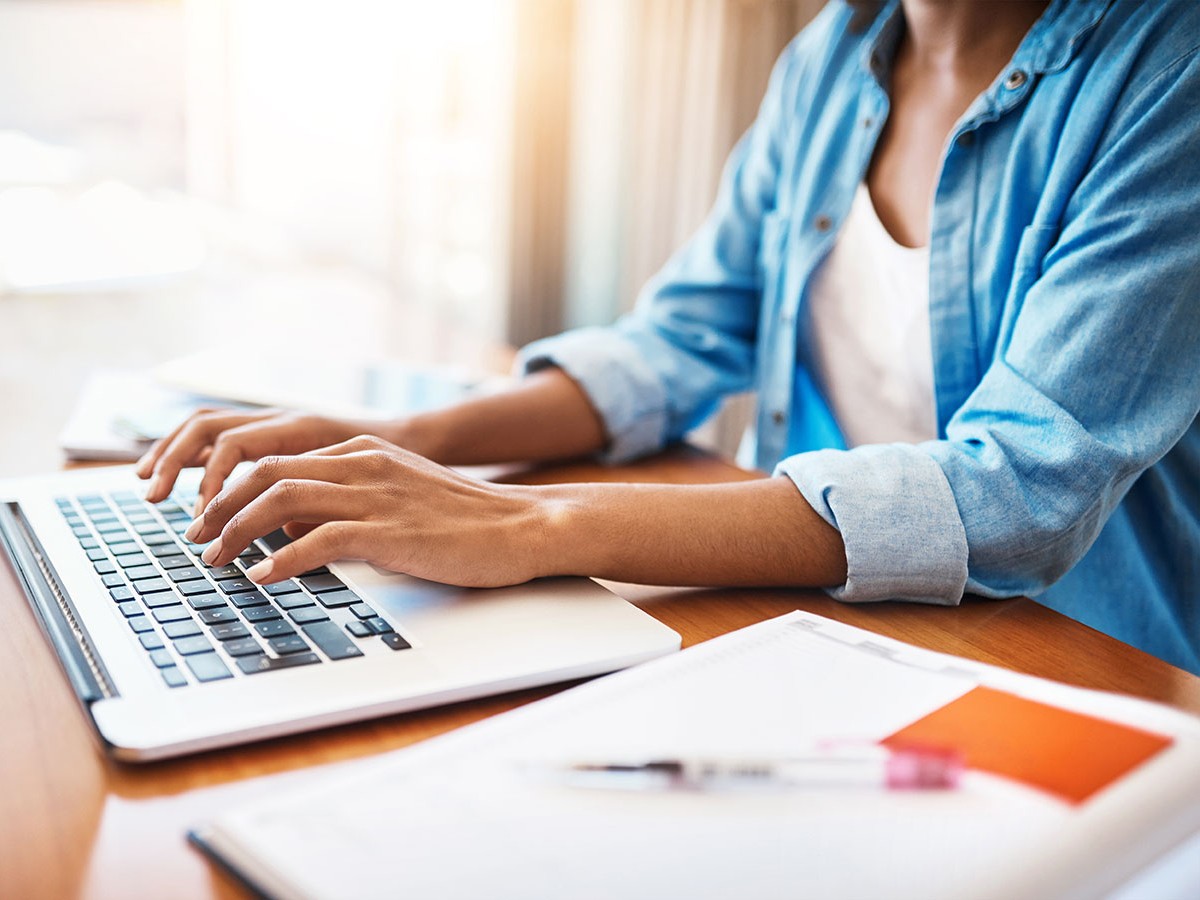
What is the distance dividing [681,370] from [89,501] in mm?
528

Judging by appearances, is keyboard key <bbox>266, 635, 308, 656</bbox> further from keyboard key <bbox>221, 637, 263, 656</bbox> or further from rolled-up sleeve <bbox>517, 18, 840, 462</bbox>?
rolled-up sleeve <bbox>517, 18, 840, 462</bbox>

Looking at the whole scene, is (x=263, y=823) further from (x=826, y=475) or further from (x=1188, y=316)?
(x=1188, y=316)

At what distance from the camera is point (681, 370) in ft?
3.43

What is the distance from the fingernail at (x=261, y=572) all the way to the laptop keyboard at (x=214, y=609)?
0.05ft

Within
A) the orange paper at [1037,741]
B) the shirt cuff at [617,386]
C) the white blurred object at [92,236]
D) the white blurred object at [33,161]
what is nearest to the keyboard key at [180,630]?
the orange paper at [1037,741]

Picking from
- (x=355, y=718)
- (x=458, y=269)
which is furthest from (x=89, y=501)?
(x=458, y=269)

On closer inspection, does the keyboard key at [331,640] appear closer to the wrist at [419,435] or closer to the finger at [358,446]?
the finger at [358,446]

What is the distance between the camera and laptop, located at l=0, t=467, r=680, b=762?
47cm

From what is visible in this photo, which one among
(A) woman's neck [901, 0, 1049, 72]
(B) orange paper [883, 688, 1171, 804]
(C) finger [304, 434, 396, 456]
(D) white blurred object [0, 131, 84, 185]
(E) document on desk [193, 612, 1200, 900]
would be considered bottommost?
(E) document on desk [193, 612, 1200, 900]

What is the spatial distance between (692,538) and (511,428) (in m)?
0.30

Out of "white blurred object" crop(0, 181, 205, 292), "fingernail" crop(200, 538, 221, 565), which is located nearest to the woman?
"fingernail" crop(200, 538, 221, 565)

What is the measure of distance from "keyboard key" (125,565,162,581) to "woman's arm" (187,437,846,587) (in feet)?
0.10

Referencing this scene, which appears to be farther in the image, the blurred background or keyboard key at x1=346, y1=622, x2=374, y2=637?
the blurred background

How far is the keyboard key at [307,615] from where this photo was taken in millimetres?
552
